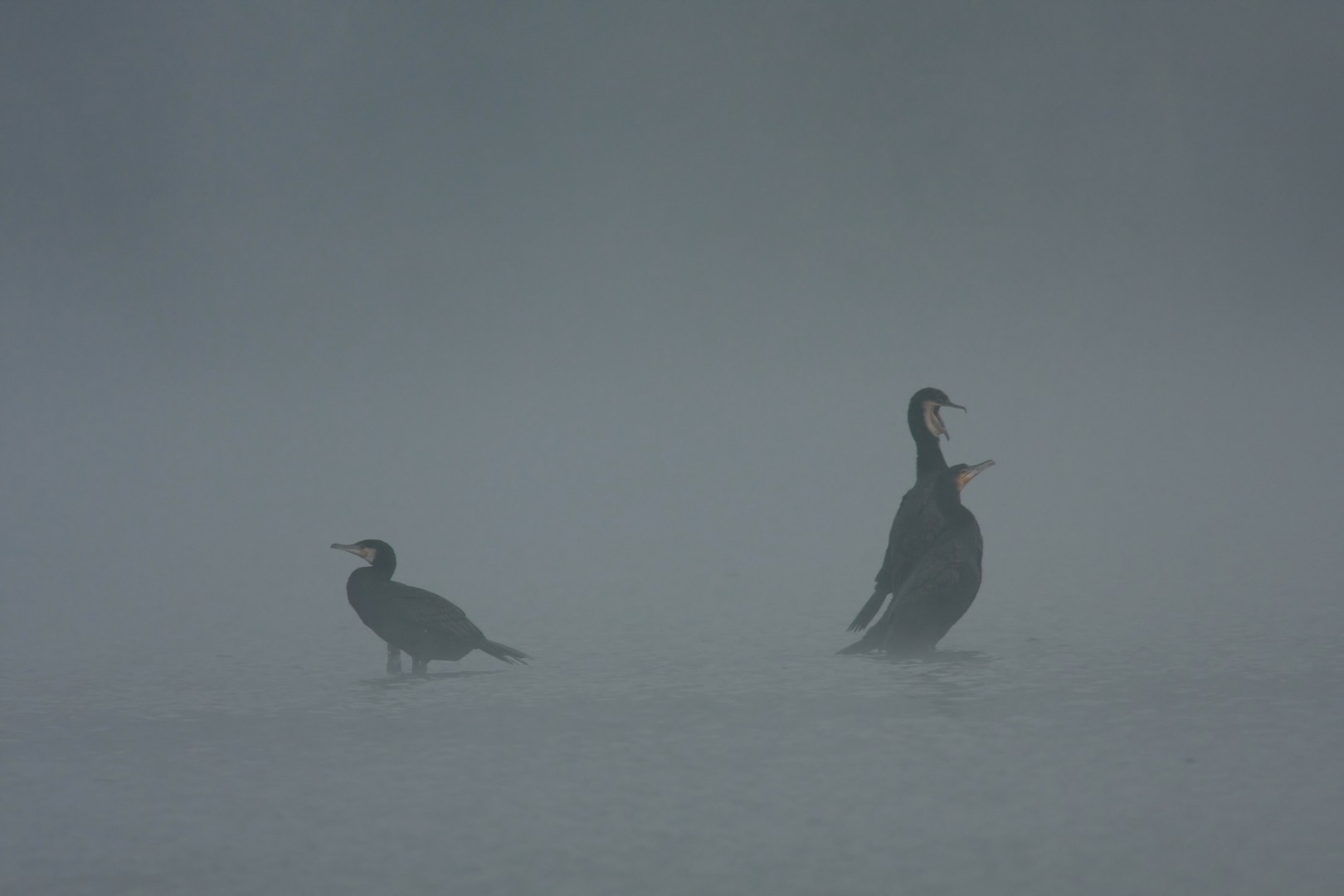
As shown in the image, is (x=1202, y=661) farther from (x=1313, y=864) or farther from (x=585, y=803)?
(x=585, y=803)

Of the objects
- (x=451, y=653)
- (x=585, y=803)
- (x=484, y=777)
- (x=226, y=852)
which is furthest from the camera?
(x=451, y=653)

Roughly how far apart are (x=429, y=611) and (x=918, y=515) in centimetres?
196

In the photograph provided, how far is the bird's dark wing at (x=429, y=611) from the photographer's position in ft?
16.9

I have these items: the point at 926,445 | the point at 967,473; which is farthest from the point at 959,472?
the point at 926,445

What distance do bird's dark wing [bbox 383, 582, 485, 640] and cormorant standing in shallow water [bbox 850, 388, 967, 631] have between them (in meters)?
1.63

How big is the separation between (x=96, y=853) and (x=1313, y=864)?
258cm

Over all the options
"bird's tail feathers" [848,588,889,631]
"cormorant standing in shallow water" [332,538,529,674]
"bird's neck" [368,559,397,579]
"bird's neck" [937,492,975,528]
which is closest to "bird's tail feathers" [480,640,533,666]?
"cormorant standing in shallow water" [332,538,529,674]

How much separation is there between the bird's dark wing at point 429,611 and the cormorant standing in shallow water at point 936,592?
148cm

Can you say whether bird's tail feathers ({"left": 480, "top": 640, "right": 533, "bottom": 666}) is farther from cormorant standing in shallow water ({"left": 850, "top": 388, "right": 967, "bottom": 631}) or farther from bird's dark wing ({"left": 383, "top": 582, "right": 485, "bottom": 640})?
cormorant standing in shallow water ({"left": 850, "top": 388, "right": 967, "bottom": 631})

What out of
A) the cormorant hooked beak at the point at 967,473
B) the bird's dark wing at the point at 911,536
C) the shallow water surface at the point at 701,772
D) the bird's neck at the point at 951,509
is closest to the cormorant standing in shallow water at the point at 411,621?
the shallow water surface at the point at 701,772

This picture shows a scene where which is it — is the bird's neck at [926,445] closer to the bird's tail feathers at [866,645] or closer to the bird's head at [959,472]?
the bird's head at [959,472]

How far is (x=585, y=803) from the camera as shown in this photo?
11.1ft

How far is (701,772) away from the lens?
3.67 metres

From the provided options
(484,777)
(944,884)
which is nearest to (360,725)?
(484,777)
